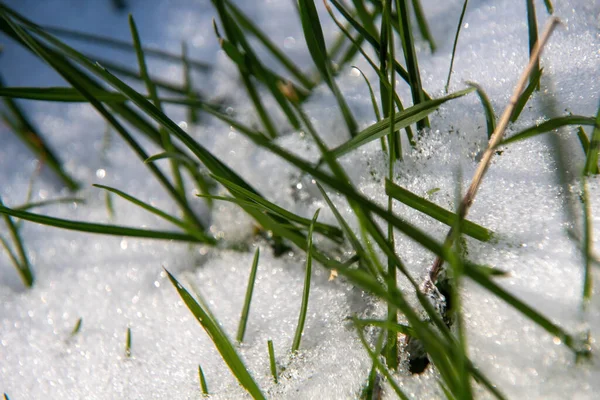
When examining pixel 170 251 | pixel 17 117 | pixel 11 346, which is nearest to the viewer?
pixel 11 346

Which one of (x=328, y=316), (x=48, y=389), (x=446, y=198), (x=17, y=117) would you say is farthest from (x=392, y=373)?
(x=17, y=117)

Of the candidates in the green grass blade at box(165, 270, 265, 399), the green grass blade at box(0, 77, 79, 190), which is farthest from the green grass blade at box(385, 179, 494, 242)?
the green grass blade at box(0, 77, 79, 190)

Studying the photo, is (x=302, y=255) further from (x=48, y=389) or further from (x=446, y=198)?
(x=48, y=389)

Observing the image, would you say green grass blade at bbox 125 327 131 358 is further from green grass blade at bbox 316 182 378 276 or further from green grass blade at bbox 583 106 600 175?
green grass blade at bbox 583 106 600 175

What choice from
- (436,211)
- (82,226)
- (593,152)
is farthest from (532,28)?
(82,226)

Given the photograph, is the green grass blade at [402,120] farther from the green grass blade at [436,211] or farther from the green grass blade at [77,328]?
the green grass blade at [77,328]

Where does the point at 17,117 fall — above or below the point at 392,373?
above
